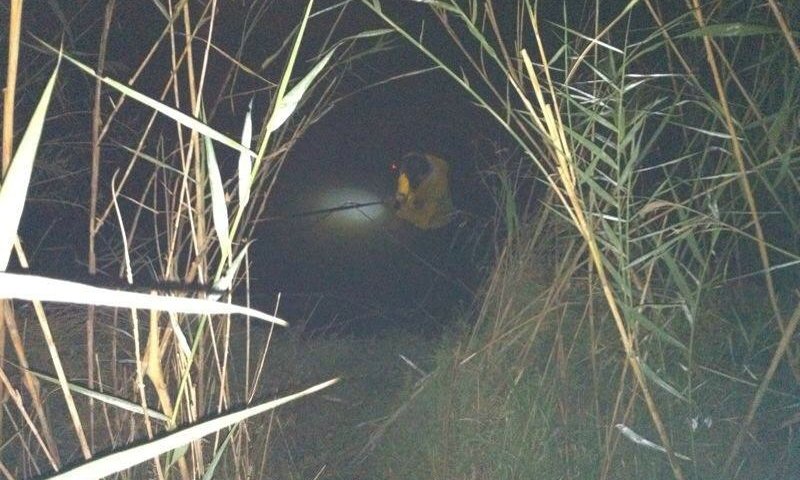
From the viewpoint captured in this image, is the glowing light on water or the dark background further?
the glowing light on water

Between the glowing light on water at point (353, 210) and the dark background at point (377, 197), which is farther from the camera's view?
the glowing light on water at point (353, 210)

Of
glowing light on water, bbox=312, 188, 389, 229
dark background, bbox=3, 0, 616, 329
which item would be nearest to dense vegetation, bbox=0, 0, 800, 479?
dark background, bbox=3, 0, 616, 329

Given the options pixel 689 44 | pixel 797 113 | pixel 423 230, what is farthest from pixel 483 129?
pixel 797 113

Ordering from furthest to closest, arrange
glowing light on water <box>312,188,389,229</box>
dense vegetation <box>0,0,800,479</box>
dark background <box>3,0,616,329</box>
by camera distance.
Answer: glowing light on water <box>312,188,389,229</box>
dark background <box>3,0,616,329</box>
dense vegetation <box>0,0,800,479</box>

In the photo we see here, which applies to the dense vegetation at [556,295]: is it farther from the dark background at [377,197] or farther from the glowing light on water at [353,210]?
the glowing light on water at [353,210]

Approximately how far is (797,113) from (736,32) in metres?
0.55

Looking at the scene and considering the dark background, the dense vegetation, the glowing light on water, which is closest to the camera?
the dense vegetation

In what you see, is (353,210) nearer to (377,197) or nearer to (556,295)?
(377,197)

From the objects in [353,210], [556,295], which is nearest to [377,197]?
[353,210]

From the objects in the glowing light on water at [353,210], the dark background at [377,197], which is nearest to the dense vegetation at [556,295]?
the dark background at [377,197]

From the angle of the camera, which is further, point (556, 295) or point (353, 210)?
point (353, 210)

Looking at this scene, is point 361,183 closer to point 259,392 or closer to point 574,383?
point 259,392

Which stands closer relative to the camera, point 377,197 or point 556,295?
point 556,295

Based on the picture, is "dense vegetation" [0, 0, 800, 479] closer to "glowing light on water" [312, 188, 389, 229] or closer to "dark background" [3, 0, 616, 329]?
"dark background" [3, 0, 616, 329]
